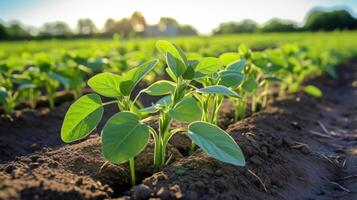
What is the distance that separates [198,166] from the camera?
6.87ft

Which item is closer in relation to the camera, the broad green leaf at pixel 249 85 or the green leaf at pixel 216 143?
the green leaf at pixel 216 143

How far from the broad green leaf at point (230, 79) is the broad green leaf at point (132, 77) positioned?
451mm

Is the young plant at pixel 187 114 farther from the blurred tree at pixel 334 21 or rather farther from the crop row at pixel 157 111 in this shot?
the blurred tree at pixel 334 21

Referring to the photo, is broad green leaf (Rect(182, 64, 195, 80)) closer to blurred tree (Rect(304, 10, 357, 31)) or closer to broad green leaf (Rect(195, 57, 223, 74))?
broad green leaf (Rect(195, 57, 223, 74))

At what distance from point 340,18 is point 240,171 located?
4974 centimetres

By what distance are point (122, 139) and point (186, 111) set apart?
337 mm

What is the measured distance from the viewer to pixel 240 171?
2.17 meters

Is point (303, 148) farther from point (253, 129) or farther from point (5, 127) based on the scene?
point (5, 127)

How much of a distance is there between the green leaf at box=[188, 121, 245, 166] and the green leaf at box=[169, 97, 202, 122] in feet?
0.20

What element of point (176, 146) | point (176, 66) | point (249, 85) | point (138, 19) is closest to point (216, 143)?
point (176, 66)

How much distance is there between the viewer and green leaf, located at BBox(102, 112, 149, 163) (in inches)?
70.5

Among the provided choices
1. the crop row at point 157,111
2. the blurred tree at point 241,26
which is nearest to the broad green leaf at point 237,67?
the crop row at point 157,111

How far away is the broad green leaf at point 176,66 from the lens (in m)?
2.07

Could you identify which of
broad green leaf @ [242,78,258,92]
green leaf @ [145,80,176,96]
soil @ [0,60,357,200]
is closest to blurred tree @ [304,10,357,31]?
soil @ [0,60,357,200]
